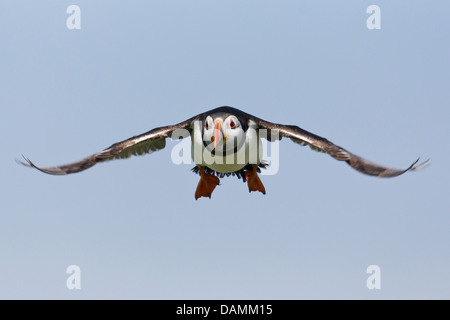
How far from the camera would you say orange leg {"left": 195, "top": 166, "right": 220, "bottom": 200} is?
70.7ft

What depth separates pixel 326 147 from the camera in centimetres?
1912

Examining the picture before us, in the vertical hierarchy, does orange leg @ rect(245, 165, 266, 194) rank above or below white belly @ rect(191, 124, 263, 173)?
below

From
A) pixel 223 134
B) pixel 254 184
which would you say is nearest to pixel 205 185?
pixel 254 184

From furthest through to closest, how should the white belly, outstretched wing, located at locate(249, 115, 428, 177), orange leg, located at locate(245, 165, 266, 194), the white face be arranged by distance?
orange leg, located at locate(245, 165, 266, 194) → the white belly → the white face → outstretched wing, located at locate(249, 115, 428, 177)

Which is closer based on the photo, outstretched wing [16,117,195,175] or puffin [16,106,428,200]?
puffin [16,106,428,200]

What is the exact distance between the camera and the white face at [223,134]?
1930cm

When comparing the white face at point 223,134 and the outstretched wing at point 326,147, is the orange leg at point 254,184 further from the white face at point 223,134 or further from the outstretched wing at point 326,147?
the white face at point 223,134

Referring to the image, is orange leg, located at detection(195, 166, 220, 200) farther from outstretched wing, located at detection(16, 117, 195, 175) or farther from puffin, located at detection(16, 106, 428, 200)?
outstretched wing, located at detection(16, 117, 195, 175)

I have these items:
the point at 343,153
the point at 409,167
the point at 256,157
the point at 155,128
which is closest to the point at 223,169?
the point at 256,157

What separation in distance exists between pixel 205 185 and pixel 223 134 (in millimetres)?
2731

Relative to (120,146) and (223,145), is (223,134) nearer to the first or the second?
(223,145)

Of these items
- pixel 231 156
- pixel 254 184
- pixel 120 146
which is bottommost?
pixel 254 184

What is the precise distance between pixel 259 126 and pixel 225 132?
149 centimetres

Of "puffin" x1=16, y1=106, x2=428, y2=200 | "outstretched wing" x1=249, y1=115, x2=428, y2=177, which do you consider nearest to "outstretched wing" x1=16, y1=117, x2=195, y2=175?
"puffin" x1=16, y1=106, x2=428, y2=200
